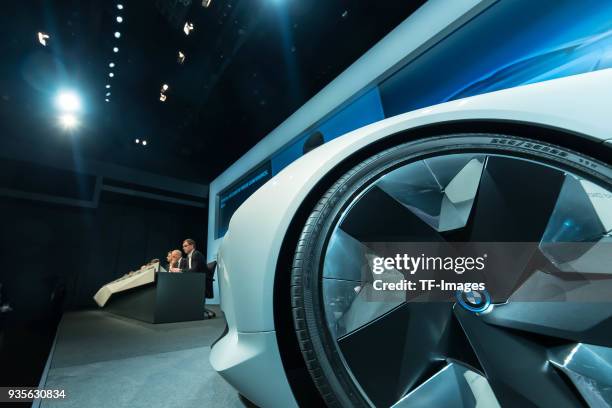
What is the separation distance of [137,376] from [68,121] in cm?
555

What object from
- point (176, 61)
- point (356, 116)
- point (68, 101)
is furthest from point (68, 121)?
point (356, 116)

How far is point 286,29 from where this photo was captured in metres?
2.91

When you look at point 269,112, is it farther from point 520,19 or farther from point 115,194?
point 115,194

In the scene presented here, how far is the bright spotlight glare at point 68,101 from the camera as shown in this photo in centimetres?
404

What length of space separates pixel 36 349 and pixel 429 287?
2.97 m

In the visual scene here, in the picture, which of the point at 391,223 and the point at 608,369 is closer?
the point at 608,369

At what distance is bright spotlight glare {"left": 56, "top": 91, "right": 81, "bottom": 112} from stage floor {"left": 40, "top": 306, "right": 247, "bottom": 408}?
395 centimetres

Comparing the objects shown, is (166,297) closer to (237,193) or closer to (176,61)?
(176,61)

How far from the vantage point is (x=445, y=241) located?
0.53 m

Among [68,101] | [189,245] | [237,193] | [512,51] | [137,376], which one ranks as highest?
[68,101]

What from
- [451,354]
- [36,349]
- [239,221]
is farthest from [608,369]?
[36,349]

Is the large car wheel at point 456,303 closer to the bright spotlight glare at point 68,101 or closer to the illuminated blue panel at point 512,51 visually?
the illuminated blue panel at point 512,51

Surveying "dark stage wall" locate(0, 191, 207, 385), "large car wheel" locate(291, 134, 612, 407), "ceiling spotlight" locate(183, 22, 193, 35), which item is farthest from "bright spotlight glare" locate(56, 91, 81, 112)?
"large car wheel" locate(291, 134, 612, 407)

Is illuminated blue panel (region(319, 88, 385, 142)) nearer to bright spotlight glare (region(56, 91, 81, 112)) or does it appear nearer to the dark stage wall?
bright spotlight glare (region(56, 91, 81, 112))
